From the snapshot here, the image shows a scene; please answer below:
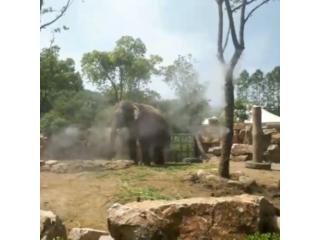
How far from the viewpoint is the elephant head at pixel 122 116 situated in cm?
293

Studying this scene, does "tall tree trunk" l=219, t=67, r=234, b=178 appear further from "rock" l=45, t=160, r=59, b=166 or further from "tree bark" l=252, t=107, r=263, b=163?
"rock" l=45, t=160, r=59, b=166

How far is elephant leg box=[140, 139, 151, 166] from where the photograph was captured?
9.70ft

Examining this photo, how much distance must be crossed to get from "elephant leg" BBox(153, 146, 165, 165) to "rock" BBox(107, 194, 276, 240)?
0.81 feet

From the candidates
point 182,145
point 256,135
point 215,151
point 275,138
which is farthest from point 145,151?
point 275,138

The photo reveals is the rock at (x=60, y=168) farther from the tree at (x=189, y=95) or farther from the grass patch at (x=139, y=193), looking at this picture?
the tree at (x=189, y=95)

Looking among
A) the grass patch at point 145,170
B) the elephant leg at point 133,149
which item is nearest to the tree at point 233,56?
the grass patch at point 145,170

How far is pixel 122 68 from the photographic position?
2938mm

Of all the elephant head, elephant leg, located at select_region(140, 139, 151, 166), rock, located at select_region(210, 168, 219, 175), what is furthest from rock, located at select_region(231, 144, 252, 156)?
the elephant head

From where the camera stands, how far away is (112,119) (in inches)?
115

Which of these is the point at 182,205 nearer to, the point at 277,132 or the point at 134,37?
the point at 277,132

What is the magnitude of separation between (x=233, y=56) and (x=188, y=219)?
1001 millimetres

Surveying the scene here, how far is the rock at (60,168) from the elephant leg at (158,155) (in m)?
0.54
